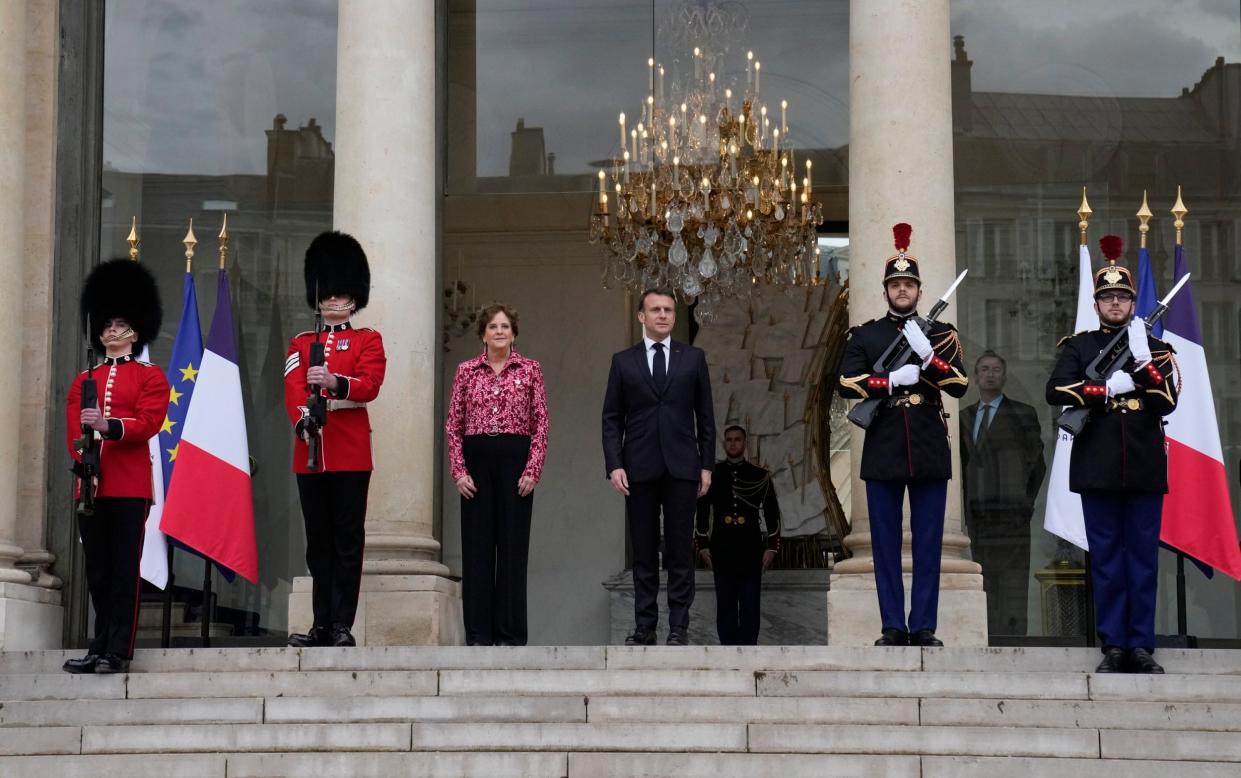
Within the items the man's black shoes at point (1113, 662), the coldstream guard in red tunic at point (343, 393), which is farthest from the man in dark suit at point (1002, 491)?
the coldstream guard in red tunic at point (343, 393)

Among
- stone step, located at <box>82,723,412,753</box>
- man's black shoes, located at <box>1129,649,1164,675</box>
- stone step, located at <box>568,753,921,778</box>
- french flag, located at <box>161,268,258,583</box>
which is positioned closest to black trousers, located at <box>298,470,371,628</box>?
stone step, located at <box>82,723,412,753</box>

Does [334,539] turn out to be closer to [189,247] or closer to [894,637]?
[894,637]

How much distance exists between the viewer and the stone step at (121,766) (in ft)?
28.1

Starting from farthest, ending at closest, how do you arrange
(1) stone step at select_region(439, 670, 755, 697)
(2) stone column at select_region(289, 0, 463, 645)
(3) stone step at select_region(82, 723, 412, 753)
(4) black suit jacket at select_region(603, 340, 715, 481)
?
(2) stone column at select_region(289, 0, 463, 645)
(4) black suit jacket at select_region(603, 340, 715, 481)
(1) stone step at select_region(439, 670, 755, 697)
(3) stone step at select_region(82, 723, 412, 753)

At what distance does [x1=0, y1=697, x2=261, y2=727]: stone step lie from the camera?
9086 millimetres

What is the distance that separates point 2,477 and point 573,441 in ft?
19.4

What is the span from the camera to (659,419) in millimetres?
10641

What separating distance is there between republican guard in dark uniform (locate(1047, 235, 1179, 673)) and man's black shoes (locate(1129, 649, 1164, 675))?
3.2 inches

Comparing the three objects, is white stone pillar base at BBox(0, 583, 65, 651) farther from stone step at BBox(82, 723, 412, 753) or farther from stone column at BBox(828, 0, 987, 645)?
stone column at BBox(828, 0, 987, 645)

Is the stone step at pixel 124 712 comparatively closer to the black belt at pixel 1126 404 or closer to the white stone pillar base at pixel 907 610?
the white stone pillar base at pixel 907 610

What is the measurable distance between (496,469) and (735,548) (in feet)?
13.6

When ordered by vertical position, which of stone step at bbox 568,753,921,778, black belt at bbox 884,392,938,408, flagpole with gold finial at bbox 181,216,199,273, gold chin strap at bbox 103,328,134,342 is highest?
flagpole with gold finial at bbox 181,216,199,273

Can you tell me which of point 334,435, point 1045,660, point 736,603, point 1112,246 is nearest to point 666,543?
point 334,435

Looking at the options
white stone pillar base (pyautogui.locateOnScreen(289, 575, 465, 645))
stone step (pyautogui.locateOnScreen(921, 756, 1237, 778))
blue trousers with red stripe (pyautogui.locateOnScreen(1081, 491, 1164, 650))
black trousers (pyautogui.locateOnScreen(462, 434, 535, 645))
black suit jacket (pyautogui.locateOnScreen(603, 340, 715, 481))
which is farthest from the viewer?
white stone pillar base (pyautogui.locateOnScreen(289, 575, 465, 645))
